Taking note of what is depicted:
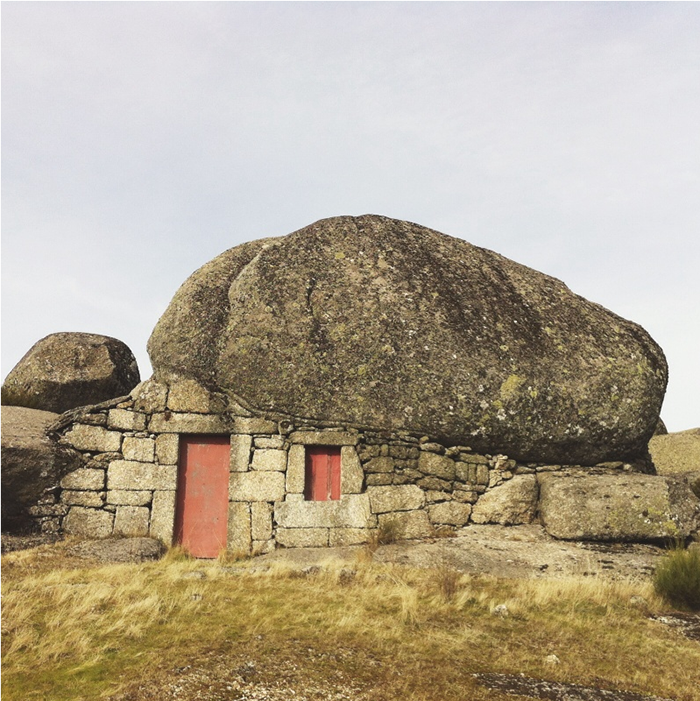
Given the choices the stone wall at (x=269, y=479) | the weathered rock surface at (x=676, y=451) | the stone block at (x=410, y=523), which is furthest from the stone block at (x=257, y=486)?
the weathered rock surface at (x=676, y=451)

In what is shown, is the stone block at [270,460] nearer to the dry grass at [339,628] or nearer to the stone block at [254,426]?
the stone block at [254,426]

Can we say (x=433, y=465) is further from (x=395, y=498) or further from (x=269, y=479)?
(x=269, y=479)

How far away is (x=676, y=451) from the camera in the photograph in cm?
1675

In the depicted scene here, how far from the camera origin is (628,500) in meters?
10.0

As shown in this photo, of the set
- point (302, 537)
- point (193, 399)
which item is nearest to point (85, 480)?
point (193, 399)

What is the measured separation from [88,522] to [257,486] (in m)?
2.54

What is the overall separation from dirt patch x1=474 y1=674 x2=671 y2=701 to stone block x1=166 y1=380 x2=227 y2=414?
21.3ft

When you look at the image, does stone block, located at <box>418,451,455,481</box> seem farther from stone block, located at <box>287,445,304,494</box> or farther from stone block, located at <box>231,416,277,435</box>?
stone block, located at <box>231,416,277,435</box>

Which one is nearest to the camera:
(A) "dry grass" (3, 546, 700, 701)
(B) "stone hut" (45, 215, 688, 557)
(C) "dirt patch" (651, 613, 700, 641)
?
(A) "dry grass" (3, 546, 700, 701)

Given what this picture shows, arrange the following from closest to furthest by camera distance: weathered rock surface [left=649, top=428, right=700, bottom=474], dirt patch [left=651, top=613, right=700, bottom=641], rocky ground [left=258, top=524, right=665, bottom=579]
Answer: dirt patch [left=651, top=613, right=700, bottom=641]
rocky ground [left=258, top=524, right=665, bottom=579]
weathered rock surface [left=649, top=428, right=700, bottom=474]

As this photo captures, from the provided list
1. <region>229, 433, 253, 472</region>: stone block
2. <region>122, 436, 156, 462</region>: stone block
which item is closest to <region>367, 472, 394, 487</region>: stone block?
<region>229, 433, 253, 472</region>: stone block

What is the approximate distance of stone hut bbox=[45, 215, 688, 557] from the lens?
10258 mm

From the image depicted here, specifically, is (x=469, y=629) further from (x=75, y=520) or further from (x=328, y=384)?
(x=75, y=520)

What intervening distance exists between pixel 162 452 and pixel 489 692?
6.89m
